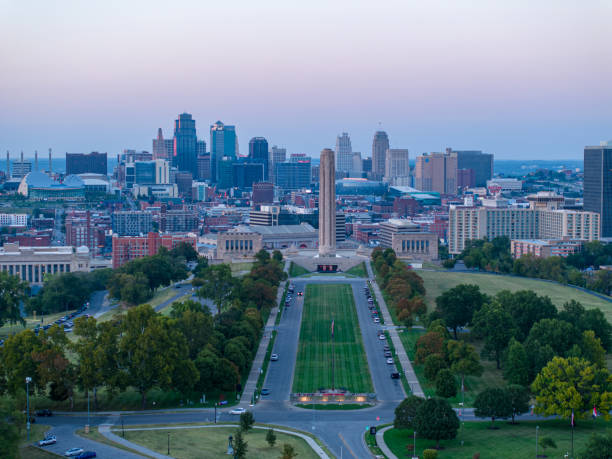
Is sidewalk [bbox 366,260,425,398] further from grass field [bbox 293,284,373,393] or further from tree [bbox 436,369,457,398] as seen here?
grass field [bbox 293,284,373,393]

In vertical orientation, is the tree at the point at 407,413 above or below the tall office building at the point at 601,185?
below

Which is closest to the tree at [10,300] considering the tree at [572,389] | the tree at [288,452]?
the tree at [288,452]

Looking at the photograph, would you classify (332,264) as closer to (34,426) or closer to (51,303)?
(51,303)

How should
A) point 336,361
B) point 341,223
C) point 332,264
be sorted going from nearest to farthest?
1. point 336,361
2. point 332,264
3. point 341,223

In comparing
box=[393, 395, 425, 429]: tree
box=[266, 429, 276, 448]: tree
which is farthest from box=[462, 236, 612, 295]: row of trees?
box=[266, 429, 276, 448]: tree

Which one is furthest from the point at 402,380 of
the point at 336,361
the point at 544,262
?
the point at 544,262

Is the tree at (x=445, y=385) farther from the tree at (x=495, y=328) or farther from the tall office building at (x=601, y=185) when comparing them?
the tall office building at (x=601, y=185)
